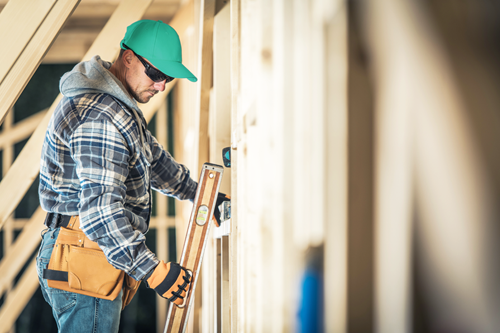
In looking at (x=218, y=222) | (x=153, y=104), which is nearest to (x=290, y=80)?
(x=218, y=222)

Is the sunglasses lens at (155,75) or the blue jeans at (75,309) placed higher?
the sunglasses lens at (155,75)

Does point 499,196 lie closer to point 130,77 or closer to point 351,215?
point 351,215

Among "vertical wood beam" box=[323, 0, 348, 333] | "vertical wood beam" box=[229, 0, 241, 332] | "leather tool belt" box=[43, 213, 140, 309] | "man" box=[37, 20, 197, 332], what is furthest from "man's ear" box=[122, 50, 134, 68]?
"vertical wood beam" box=[323, 0, 348, 333]

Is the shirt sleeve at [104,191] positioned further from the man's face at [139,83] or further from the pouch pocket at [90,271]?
the man's face at [139,83]

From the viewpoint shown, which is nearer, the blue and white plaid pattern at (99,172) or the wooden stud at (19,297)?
the blue and white plaid pattern at (99,172)

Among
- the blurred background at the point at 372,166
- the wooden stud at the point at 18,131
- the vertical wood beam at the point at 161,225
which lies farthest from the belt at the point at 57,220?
the wooden stud at the point at 18,131

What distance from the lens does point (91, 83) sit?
4.11 feet

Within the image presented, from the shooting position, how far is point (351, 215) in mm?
440

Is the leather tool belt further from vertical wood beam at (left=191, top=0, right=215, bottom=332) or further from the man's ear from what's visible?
vertical wood beam at (left=191, top=0, right=215, bottom=332)

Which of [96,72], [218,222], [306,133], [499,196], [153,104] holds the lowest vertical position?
[499,196]

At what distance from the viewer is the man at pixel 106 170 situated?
1185mm

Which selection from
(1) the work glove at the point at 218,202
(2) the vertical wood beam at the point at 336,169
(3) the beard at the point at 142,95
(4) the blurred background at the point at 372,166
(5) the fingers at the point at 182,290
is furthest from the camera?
(1) the work glove at the point at 218,202

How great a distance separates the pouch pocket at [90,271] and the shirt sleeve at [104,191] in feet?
0.18

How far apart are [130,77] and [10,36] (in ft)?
1.41
